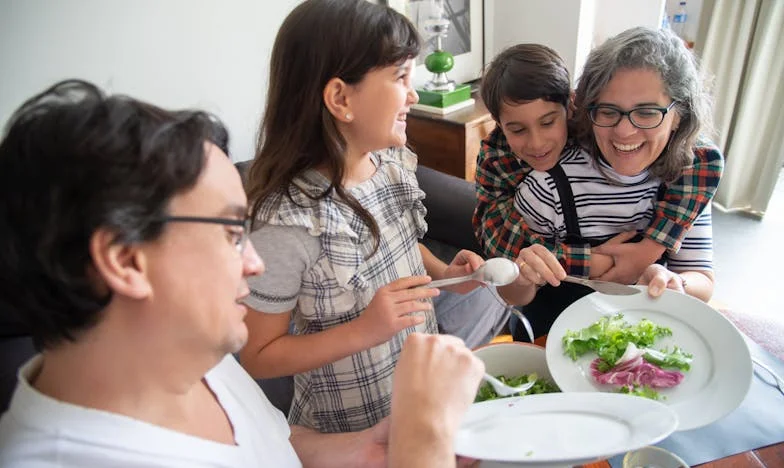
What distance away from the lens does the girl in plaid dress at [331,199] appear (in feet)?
2.98

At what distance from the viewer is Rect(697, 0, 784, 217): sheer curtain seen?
2.94 m

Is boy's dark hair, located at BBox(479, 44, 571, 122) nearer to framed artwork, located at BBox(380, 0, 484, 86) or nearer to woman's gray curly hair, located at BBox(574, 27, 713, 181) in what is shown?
woman's gray curly hair, located at BBox(574, 27, 713, 181)

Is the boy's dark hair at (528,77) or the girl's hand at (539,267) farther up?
the boy's dark hair at (528,77)

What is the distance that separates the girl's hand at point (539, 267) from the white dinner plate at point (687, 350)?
0.24 feet

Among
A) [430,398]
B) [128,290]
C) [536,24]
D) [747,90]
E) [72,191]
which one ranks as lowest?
[747,90]

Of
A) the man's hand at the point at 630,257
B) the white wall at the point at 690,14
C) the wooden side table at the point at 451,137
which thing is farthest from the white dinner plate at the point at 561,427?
the white wall at the point at 690,14

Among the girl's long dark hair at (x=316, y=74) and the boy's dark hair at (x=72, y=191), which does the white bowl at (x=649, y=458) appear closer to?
the girl's long dark hair at (x=316, y=74)

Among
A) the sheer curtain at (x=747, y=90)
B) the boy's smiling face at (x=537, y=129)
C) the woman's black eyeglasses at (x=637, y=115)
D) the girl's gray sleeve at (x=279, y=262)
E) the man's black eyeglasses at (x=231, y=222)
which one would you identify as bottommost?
the sheer curtain at (x=747, y=90)

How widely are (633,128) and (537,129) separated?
0.73 ft

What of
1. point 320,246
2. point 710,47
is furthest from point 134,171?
point 710,47

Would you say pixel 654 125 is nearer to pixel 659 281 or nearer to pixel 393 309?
pixel 659 281

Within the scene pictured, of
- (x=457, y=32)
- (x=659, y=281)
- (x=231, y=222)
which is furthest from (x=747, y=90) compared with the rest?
(x=231, y=222)

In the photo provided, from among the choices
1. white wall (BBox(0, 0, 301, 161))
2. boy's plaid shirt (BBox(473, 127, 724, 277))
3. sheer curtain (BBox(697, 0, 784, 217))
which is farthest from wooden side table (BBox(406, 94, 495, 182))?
sheer curtain (BBox(697, 0, 784, 217))

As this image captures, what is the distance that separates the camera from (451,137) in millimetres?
2629
